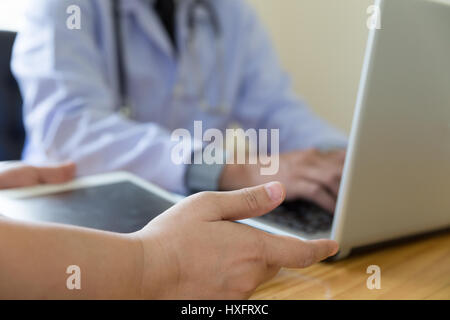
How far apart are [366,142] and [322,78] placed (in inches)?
49.1

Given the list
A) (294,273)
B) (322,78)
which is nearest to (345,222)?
(294,273)

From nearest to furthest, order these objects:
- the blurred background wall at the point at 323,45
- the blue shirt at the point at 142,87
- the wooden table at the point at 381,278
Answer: the wooden table at the point at 381,278, the blue shirt at the point at 142,87, the blurred background wall at the point at 323,45

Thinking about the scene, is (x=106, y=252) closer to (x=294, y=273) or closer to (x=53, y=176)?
(x=294, y=273)

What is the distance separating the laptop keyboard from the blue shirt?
0.20 m

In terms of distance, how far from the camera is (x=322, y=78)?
1550 millimetres

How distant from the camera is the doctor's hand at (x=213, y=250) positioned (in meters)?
0.27

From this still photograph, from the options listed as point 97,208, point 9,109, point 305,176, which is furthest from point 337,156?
point 9,109

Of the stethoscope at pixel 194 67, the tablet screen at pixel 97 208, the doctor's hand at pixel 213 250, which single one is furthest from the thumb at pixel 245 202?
A: the stethoscope at pixel 194 67

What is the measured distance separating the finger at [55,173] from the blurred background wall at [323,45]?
1.04 meters

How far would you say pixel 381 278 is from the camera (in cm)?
38

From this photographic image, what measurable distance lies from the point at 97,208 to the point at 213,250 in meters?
0.22

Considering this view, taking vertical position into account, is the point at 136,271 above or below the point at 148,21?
below

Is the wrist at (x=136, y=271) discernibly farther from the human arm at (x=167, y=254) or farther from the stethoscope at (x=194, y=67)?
the stethoscope at (x=194, y=67)

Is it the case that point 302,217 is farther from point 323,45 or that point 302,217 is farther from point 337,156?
point 323,45
